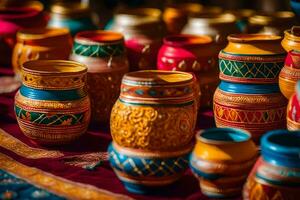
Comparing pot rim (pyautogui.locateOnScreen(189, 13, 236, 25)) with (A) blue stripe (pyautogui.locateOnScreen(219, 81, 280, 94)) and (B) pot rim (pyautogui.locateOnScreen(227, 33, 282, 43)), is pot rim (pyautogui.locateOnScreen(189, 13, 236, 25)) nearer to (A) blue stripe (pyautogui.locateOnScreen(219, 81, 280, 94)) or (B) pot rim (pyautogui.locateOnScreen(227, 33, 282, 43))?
(B) pot rim (pyautogui.locateOnScreen(227, 33, 282, 43))

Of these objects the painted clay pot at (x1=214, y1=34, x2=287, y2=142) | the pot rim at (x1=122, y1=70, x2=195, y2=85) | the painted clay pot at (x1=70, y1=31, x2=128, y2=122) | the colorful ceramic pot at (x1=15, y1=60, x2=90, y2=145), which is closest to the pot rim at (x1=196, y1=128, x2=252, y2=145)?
the pot rim at (x1=122, y1=70, x2=195, y2=85)

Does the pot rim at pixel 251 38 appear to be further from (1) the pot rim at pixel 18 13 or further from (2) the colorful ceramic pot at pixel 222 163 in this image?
(1) the pot rim at pixel 18 13

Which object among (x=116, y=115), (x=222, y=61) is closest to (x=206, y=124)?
(x=222, y=61)

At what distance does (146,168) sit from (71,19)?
1.19 metres

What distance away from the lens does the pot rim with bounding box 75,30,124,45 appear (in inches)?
75.4

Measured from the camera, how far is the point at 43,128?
67.6 inches

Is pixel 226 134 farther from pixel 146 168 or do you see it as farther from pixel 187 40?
pixel 187 40

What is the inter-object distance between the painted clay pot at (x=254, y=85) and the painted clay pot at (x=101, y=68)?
33 cm

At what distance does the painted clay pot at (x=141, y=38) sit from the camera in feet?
7.03

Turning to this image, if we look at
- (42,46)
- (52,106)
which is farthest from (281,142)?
(42,46)

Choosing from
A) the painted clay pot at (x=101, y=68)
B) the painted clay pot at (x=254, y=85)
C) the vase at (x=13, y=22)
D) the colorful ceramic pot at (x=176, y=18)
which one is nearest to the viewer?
the painted clay pot at (x=254, y=85)

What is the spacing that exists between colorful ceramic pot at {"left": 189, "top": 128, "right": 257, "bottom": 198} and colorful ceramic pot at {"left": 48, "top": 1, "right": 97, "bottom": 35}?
3.91 feet

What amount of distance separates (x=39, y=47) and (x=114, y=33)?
220 millimetres

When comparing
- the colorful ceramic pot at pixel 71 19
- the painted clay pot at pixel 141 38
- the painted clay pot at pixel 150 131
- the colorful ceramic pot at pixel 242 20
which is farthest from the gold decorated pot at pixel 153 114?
the colorful ceramic pot at pixel 71 19
